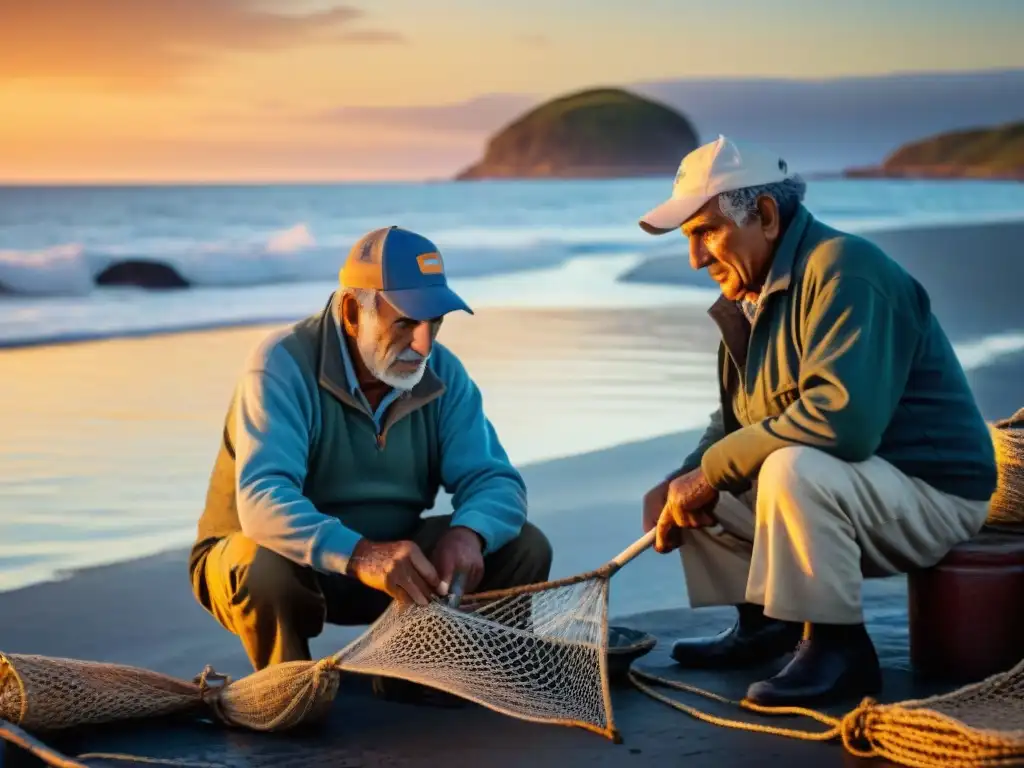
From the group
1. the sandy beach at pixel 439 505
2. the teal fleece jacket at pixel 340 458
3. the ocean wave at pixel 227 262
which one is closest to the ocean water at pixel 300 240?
the ocean wave at pixel 227 262

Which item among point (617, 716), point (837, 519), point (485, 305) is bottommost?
point (617, 716)

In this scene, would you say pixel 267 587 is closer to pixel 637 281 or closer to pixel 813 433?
pixel 813 433

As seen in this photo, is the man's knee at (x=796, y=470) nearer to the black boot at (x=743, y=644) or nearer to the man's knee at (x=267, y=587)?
the black boot at (x=743, y=644)

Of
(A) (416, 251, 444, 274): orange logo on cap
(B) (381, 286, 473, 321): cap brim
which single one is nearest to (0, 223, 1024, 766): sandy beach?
(B) (381, 286, 473, 321): cap brim

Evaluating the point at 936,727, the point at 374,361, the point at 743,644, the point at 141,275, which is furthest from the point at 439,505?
the point at 141,275

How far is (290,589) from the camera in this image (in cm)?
412

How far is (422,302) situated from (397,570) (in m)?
0.71

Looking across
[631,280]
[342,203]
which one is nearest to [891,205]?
[342,203]

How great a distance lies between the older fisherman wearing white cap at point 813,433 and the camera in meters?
4.06

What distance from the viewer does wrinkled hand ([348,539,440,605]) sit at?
13.1 feet

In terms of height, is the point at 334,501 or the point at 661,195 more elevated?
the point at 661,195

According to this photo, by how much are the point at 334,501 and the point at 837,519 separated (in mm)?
1357

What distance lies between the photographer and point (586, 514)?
680 cm

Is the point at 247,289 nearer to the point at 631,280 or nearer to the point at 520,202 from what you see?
the point at 631,280
